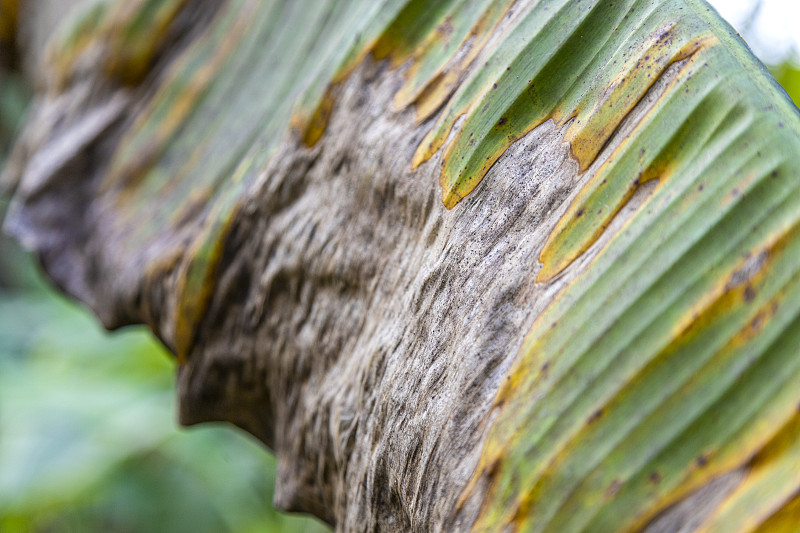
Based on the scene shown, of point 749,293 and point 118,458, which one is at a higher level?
point 749,293

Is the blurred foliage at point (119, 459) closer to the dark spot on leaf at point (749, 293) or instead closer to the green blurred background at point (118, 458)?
the green blurred background at point (118, 458)

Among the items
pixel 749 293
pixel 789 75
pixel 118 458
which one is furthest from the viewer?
pixel 118 458

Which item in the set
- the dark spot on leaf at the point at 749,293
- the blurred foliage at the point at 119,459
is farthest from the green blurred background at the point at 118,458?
the dark spot on leaf at the point at 749,293

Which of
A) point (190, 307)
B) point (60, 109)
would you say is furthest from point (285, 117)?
point (60, 109)

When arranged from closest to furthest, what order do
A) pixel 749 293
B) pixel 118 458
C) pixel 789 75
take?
pixel 749 293 < pixel 789 75 < pixel 118 458

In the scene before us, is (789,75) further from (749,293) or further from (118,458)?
(118,458)

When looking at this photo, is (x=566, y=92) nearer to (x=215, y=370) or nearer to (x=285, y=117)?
(x=285, y=117)

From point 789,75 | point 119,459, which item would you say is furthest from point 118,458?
point 789,75

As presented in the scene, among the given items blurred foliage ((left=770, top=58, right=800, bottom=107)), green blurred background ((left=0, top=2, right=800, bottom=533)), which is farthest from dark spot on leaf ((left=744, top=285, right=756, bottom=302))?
green blurred background ((left=0, top=2, right=800, bottom=533))
